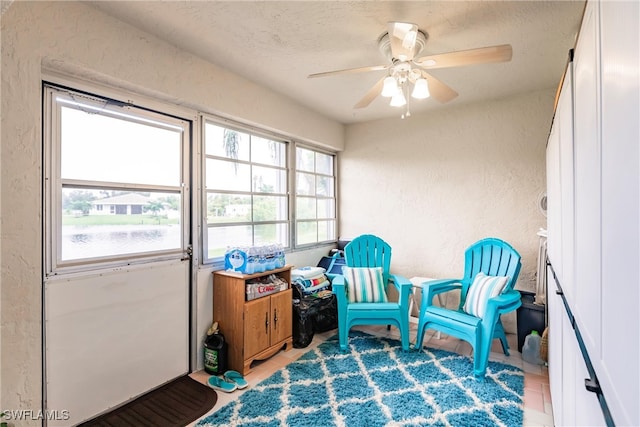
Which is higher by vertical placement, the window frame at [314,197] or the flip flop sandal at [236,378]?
the window frame at [314,197]

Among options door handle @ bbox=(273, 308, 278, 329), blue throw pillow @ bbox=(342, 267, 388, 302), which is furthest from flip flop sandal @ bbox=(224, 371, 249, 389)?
blue throw pillow @ bbox=(342, 267, 388, 302)

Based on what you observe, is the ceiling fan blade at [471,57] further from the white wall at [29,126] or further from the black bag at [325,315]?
the black bag at [325,315]

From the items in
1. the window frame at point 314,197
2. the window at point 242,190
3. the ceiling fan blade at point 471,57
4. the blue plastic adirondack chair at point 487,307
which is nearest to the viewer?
the ceiling fan blade at point 471,57

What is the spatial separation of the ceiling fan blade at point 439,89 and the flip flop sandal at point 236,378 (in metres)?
2.58

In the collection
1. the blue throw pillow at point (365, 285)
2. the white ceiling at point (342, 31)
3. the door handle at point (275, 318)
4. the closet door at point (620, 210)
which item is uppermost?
the white ceiling at point (342, 31)

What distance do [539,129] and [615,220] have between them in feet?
10.6

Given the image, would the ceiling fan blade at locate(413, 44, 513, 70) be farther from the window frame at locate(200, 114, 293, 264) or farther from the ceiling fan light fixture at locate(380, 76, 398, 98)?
the window frame at locate(200, 114, 293, 264)

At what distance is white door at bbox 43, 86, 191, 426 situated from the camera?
1.88 metres

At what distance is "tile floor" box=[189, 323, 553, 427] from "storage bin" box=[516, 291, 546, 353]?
0.20m

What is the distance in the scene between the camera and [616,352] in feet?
1.84

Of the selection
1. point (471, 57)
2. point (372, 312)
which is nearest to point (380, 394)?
point (372, 312)

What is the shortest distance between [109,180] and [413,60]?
7.16 ft


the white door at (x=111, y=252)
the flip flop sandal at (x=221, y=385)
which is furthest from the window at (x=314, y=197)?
the flip flop sandal at (x=221, y=385)

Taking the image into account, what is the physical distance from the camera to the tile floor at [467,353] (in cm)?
209
